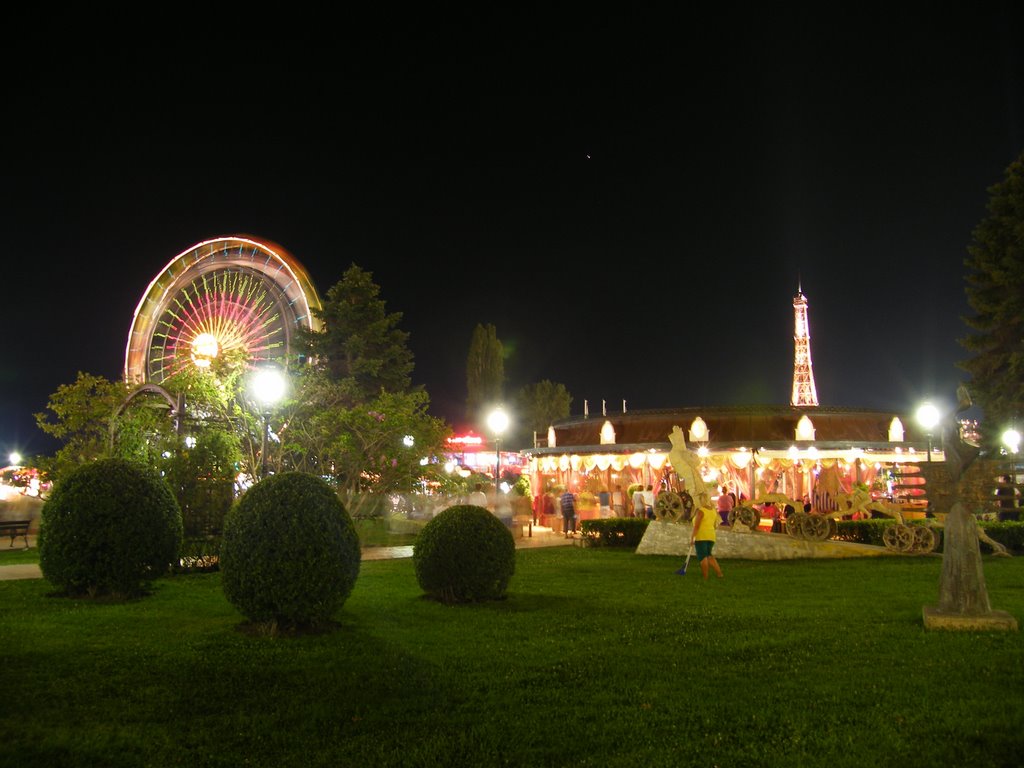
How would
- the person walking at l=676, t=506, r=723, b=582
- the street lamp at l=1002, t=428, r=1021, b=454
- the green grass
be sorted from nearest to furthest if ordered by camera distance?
the green grass < the person walking at l=676, t=506, r=723, b=582 < the street lamp at l=1002, t=428, r=1021, b=454

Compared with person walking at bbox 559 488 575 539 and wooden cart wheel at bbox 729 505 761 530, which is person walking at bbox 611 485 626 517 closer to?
person walking at bbox 559 488 575 539

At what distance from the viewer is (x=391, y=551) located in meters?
21.4

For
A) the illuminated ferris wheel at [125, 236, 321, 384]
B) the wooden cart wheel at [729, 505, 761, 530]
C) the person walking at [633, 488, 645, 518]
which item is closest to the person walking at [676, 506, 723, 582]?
the wooden cart wheel at [729, 505, 761, 530]

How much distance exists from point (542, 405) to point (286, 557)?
7268 centimetres

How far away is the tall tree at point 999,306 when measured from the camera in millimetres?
28688

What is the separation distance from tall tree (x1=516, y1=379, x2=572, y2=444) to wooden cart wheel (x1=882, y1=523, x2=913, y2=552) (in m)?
60.4

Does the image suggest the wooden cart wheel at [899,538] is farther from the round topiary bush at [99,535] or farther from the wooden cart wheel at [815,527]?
the round topiary bush at [99,535]

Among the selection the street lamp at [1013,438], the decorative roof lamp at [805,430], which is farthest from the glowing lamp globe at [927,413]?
the decorative roof lamp at [805,430]

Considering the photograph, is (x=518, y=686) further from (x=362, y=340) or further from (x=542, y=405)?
(x=542, y=405)

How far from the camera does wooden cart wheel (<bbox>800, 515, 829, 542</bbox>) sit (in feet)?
62.4

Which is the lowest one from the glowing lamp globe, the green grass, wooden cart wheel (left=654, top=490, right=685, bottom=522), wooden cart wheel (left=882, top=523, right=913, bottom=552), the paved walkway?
the green grass

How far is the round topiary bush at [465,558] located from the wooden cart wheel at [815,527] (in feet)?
32.6

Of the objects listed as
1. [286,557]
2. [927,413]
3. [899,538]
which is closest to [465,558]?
[286,557]

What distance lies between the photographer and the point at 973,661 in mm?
7680
